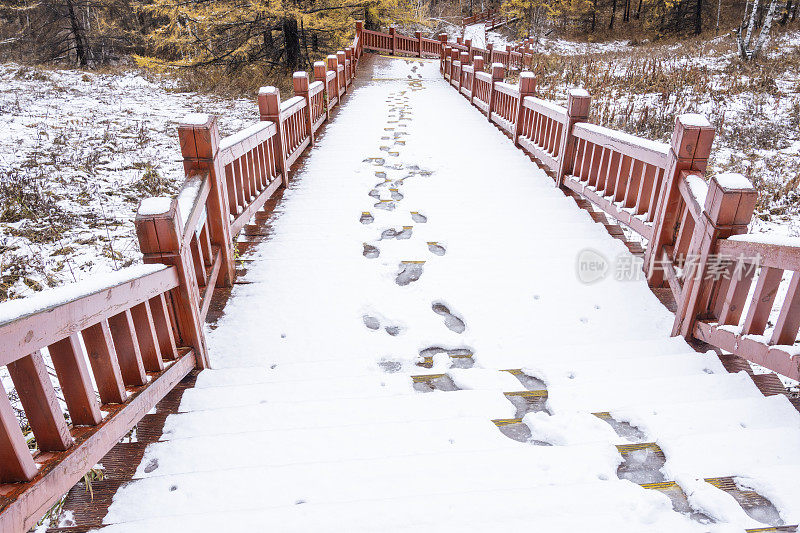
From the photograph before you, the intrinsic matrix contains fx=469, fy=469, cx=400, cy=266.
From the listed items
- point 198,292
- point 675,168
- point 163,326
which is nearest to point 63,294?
point 163,326

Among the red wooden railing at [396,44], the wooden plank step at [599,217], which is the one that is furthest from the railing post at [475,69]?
the red wooden railing at [396,44]

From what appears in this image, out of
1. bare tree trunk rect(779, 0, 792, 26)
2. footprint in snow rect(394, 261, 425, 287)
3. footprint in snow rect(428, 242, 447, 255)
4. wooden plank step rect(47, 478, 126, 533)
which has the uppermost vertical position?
bare tree trunk rect(779, 0, 792, 26)

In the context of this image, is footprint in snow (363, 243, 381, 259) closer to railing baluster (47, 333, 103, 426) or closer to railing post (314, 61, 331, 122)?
railing baluster (47, 333, 103, 426)

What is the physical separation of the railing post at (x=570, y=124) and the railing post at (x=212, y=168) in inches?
152

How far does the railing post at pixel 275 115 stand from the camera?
5.34 m

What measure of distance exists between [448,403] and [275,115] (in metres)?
4.30

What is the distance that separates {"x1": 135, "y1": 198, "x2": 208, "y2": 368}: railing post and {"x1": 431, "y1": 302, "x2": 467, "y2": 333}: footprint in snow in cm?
166

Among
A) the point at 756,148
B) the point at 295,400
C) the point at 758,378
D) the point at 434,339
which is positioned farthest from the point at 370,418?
the point at 756,148

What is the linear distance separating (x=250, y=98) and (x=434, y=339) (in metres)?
12.4

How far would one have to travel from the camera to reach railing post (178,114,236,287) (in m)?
3.20

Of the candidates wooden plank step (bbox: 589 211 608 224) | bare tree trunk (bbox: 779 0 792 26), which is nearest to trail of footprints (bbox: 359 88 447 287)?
wooden plank step (bbox: 589 211 608 224)

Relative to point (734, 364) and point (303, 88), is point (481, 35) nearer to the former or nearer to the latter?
point (303, 88)

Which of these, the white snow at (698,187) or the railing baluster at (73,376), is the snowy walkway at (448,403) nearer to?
the railing baluster at (73,376)

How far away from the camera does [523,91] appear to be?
7.28m
